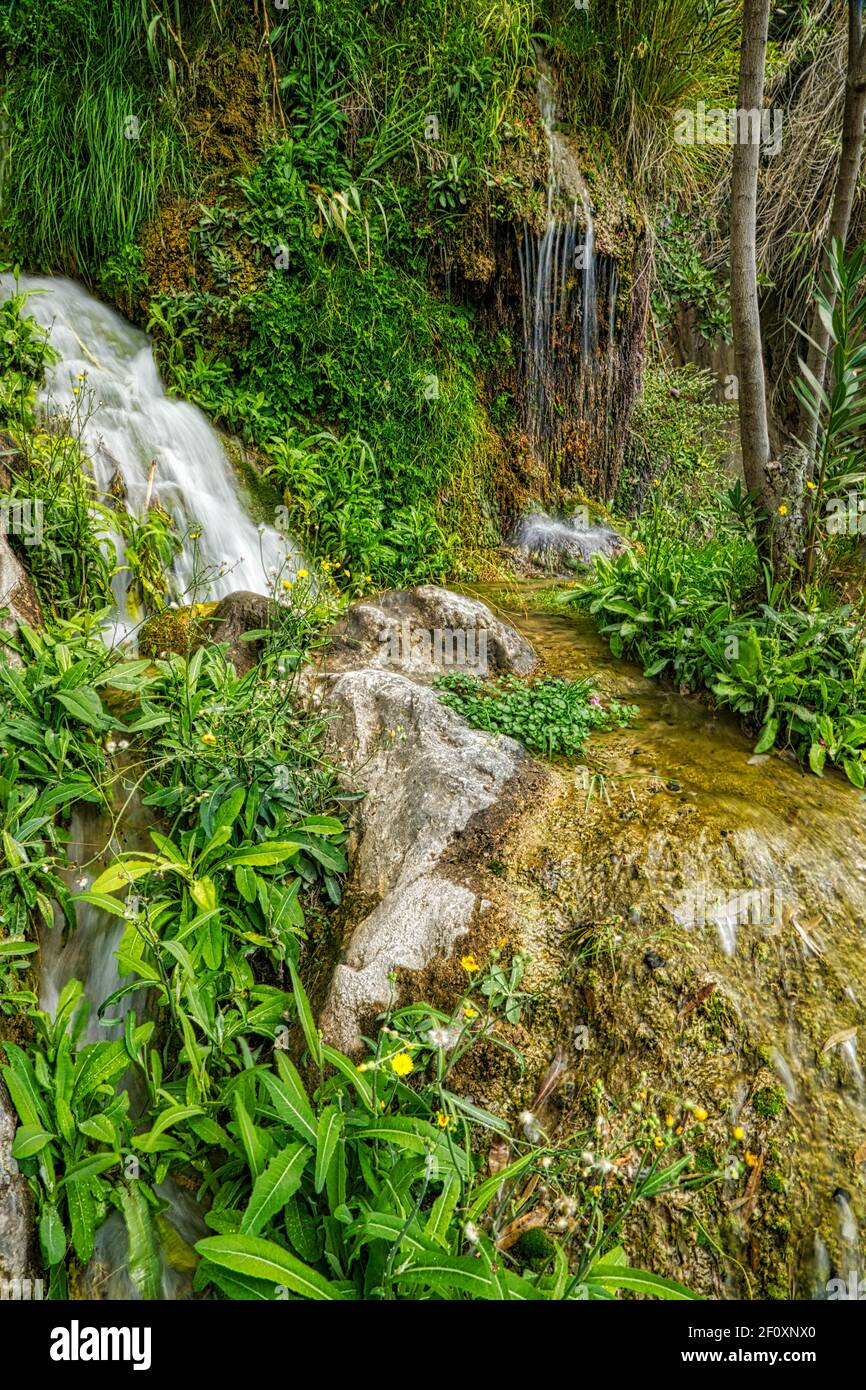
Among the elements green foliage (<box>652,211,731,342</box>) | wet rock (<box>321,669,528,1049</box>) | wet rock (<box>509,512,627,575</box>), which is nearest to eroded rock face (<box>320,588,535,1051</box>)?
wet rock (<box>321,669,528,1049</box>)

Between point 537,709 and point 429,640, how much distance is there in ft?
2.51

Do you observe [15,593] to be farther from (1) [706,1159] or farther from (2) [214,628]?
(1) [706,1159]

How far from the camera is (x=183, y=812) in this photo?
2881mm

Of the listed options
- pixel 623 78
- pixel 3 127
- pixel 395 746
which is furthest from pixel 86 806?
pixel 623 78

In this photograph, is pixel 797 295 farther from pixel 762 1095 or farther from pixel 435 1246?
pixel 435 1246

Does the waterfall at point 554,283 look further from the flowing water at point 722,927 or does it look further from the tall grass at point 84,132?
the flowing water at point 722,927

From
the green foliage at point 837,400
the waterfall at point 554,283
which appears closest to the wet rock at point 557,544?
the waterfall at point 554,283

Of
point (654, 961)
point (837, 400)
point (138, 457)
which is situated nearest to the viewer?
point (654, 961)

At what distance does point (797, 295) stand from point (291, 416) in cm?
703

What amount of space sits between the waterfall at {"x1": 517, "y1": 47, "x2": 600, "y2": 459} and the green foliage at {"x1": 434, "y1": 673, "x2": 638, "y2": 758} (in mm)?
3514

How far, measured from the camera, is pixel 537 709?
11.5ft

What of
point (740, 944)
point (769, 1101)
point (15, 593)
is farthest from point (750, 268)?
point (15, 593)

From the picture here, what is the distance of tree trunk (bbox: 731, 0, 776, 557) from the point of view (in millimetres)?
3504

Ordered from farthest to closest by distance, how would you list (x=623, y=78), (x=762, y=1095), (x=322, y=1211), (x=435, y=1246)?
(x=623, y=78), (x=762, y=1095), (x=322, y=1211), (x=435, y=1246)
